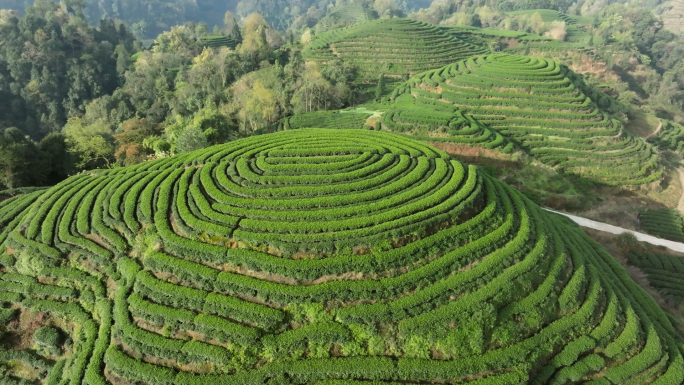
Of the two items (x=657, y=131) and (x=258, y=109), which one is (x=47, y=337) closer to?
(x=258, y=109)

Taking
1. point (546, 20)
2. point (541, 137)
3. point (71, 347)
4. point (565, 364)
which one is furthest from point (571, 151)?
point (546, 20)

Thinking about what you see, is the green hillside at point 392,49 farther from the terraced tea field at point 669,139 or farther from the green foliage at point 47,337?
→ the green foliage at point 47,337

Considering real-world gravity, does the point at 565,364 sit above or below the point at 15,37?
below

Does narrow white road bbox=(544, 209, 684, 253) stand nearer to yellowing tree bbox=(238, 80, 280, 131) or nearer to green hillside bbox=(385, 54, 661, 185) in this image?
green hillside bbox=(385, 54, 661, 185)

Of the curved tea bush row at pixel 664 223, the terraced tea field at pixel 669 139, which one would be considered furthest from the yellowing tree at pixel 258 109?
the terraced tea field at pixel 669 139

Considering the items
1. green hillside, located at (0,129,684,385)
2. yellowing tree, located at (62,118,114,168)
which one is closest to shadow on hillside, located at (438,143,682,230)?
green hillside, located at (0,129,684,385)

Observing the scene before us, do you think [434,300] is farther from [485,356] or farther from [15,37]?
[15,37]

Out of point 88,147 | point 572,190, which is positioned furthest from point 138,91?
point 572,190
